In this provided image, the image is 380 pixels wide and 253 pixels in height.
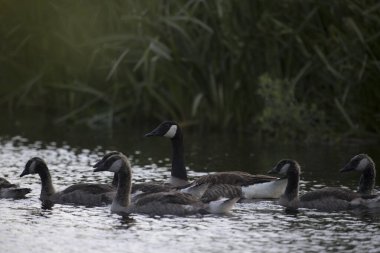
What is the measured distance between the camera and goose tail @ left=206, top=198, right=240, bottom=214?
16109 mm

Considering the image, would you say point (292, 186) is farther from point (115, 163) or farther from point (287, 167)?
point (115, 163)

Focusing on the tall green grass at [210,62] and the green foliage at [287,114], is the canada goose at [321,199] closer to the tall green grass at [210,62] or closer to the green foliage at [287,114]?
the tall green grass at [210,62]

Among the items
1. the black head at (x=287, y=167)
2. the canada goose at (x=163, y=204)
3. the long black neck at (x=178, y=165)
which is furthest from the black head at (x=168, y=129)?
the canada goose at (x=163, y=204)

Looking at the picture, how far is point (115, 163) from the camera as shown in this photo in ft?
56.1

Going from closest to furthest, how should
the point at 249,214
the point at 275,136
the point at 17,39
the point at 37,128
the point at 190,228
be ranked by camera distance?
the point at 190,228
the point at 249,214
the point at 275,136
the point at 37,128
the point at 17,39

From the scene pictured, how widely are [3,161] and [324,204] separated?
7.64 metres

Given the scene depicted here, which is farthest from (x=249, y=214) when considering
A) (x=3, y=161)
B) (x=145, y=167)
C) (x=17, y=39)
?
(x=17, y=39)

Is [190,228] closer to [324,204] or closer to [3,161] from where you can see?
[324,204]

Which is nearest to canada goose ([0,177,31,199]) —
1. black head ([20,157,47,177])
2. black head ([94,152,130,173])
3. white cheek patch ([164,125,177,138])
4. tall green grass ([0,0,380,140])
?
black head ([20,157,47,177])

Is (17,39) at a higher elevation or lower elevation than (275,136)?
higher

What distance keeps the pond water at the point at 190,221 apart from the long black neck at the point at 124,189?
0.26 m

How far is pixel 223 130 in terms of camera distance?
84.9 feet

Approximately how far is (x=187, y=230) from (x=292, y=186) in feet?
9.23

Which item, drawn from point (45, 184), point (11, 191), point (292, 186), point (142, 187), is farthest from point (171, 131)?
point (11, 191)
